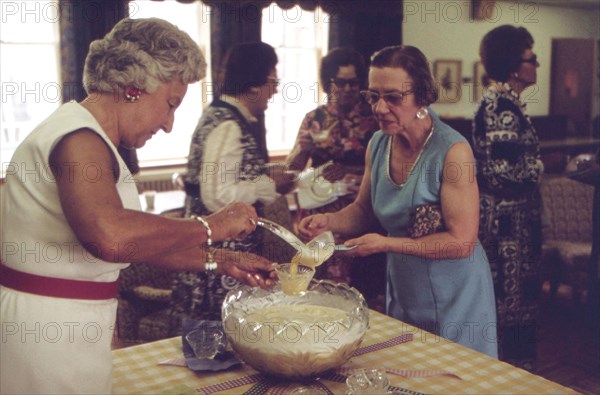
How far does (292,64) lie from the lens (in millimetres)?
7199

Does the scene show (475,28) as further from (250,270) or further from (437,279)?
(250,270)

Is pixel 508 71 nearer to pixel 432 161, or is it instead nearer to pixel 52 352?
pixel 432 161

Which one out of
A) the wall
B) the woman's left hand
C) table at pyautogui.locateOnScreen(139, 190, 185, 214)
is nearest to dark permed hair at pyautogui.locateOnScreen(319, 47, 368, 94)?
table at pyautogui.locateOnScreen(139, 190, 185, 214)

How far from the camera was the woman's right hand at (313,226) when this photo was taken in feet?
7.33

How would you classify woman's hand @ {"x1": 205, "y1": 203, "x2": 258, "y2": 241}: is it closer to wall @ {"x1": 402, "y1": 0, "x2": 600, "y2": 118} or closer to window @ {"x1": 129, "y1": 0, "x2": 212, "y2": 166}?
window @ {"x1": 129, "y1": 0, "x2": 212, "y2": 166}

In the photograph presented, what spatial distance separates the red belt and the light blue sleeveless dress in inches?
42.6

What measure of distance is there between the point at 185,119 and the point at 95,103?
17.1ft

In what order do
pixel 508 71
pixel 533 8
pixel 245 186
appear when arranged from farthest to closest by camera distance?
1. pixel 533 8
2. pixel 508 71
3. pixel 245 186

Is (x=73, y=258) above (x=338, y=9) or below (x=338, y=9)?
below

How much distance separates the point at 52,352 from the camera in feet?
4.43

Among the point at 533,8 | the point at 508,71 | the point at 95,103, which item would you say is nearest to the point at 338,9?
the point at 508,71

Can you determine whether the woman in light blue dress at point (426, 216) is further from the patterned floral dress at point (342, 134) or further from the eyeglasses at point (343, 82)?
the eyeglasses at point (343, 82)

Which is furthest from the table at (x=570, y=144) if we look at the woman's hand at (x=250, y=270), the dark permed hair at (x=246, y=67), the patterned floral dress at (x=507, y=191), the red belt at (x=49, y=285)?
the red belt at (x=49, y=285)

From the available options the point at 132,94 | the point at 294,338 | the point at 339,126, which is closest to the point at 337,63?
the point at 339,126
